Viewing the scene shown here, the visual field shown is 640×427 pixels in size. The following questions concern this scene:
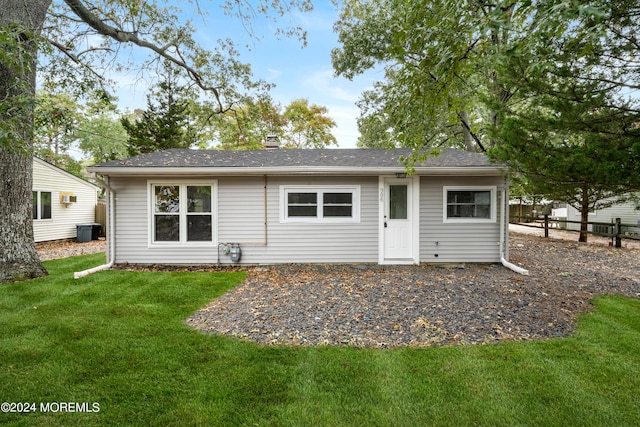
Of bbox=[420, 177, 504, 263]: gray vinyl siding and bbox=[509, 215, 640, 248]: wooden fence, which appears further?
bbox=[509, 215, 640, 248]: wooden fence

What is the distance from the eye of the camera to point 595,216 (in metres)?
14.1

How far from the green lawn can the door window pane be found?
3.97 metres

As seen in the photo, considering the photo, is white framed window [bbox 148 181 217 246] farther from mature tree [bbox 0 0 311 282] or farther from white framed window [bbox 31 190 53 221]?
white framed window [bbox 31 190 53 221]

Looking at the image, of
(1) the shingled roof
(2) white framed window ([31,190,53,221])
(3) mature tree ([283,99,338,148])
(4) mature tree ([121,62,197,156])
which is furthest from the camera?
(3) mature tree ([283,99,338,148])

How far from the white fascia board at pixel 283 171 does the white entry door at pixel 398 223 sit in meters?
0.59

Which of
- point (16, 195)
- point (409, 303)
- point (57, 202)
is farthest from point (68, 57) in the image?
point (409, 303)

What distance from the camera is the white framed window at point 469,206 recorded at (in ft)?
23.1

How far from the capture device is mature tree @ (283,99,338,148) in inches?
875

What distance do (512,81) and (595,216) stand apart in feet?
48.2

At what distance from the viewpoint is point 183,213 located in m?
6.96

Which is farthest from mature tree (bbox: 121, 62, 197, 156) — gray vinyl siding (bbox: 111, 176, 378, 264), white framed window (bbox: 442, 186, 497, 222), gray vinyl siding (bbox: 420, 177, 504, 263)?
white framed window (bbox: 442, 186, 497, 222)

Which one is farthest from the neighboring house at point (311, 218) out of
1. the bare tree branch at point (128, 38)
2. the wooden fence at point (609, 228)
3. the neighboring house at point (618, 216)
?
the neighboring house at point (618, 216)

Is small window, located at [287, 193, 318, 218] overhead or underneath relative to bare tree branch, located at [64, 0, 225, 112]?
underneath

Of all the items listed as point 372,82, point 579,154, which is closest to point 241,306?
point 579,154
